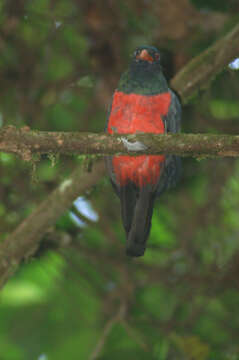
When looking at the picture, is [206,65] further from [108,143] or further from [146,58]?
[108,143]

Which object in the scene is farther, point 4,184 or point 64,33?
point 64,33

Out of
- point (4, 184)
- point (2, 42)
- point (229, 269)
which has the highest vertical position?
point (2, 42)

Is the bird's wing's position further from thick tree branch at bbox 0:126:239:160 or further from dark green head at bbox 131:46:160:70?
thick tree branch at bbox 0:126:239:160

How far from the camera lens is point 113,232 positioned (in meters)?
5.85

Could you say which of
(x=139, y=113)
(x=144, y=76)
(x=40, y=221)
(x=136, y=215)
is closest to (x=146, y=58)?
(x=144, y=76)

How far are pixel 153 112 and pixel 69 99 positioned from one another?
11.0 feet

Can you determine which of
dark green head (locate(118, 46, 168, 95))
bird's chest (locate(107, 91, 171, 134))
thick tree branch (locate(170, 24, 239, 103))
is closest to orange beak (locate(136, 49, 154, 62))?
dark green head (locate(118, 46, 168, 95))

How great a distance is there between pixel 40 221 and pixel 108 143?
54.3 inches

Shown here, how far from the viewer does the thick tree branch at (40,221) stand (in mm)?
3955

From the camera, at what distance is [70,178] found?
4.05 m

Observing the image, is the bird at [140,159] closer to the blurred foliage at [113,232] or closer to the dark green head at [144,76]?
the dark green head at [144,76]

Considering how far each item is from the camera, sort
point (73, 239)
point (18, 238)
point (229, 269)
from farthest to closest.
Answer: point (229, 269) → point (73, 239) → point (18, 238)

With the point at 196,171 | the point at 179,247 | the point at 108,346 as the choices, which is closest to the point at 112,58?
the point at 196,171

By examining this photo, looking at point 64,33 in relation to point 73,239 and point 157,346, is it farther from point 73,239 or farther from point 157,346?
point 157,346
